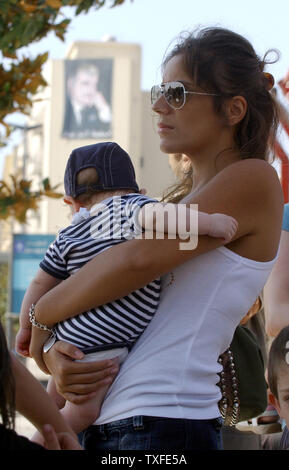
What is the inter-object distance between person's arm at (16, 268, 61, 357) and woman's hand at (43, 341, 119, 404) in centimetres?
21

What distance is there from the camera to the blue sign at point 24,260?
1455 cm

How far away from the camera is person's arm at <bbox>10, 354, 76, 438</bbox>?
1.88m

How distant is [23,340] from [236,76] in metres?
0.94

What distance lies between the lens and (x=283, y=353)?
9.65 feet

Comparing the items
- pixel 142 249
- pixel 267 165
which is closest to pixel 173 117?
pixel 267 165

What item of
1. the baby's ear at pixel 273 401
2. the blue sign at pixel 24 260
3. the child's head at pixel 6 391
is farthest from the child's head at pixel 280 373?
the blue sign at pixel 24 260

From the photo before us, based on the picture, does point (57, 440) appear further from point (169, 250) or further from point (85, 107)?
point (85, 107)

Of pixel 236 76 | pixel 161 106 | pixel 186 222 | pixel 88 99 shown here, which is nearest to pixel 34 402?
pixel 186 222

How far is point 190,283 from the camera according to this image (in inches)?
80.5

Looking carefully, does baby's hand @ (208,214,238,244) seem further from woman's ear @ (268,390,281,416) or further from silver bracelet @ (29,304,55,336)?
woman's ear @ (268,390,281,416)

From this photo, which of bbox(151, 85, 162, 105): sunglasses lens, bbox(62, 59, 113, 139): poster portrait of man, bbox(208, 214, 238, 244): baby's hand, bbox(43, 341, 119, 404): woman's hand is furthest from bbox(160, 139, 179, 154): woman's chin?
bbox(62, 59, 113, 139): poster portrait of man

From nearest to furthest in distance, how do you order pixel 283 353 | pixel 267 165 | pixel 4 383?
pixel 4 383
pixel 267 165
pixel 283 353

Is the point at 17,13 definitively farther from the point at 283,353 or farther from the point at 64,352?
the point at 64,352

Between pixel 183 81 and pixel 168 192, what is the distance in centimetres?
44
